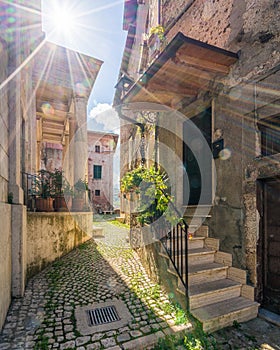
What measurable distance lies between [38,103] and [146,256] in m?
8.44

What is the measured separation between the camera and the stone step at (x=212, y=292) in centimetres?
295

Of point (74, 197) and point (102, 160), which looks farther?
point (102, 160)

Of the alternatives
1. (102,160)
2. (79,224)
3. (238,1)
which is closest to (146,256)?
(79,224)

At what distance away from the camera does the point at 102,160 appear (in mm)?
22438

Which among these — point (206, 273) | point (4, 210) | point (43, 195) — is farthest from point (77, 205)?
point (206, 273)

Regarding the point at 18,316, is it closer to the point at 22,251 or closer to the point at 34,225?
the point at 22,251

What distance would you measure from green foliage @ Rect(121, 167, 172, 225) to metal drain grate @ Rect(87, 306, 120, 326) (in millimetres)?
1603

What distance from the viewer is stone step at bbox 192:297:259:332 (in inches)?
106

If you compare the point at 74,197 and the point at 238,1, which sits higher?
the point at 238,1

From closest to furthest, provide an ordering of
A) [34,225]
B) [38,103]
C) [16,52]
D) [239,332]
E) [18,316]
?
[239,332] → [18,316] → [16,52] → [34,225] → [38,103]

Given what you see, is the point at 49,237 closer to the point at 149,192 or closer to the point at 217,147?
the point at 149,192

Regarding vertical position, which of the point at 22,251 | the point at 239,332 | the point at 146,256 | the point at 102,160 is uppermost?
the point at 102,160

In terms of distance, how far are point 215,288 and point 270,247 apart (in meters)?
1.02

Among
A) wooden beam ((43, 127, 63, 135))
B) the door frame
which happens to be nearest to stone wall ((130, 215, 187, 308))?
the door frame
